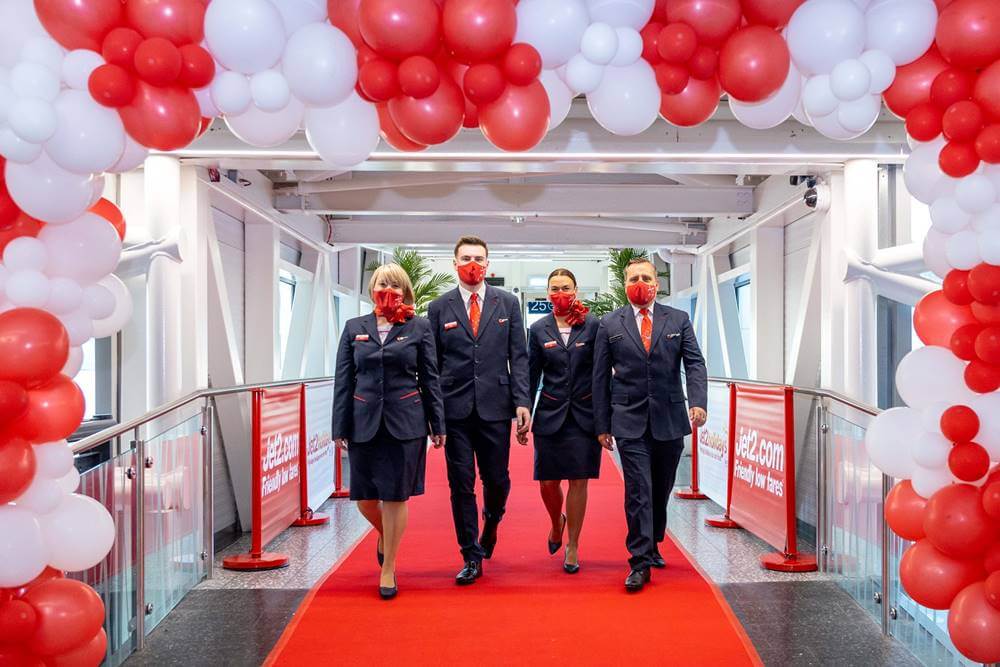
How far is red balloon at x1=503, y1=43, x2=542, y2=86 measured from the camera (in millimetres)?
2279

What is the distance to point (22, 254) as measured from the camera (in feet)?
7.81

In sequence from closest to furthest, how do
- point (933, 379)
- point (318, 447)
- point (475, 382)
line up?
point (933, 379) < point (475, 382) < point (318, 447)

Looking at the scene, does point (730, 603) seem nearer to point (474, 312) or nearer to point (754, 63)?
point (474, 312)

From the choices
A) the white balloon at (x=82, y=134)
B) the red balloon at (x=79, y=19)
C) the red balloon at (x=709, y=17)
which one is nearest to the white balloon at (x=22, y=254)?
the white balloon at (x=82, y=134)

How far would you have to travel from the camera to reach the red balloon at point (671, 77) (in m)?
2.43

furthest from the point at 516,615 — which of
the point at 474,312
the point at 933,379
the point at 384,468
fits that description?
the point at 933,379

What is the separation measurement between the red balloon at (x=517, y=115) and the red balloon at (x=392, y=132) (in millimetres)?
292

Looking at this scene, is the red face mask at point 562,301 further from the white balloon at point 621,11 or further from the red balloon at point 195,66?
the red balloon at point 195,66

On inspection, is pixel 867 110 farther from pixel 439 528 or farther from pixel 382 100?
pixel 439 528

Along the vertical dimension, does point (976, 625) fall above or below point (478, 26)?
below

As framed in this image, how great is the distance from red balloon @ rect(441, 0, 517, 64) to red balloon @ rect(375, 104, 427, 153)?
402 millimetres

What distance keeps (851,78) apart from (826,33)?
0.45 feet

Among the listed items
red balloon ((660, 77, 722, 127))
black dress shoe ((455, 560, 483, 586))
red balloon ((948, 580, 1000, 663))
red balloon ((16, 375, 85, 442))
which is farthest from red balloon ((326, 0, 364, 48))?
black dress shoe ((455, 560, 483, 586))

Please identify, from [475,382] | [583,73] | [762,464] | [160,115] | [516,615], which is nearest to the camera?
[160,115]
